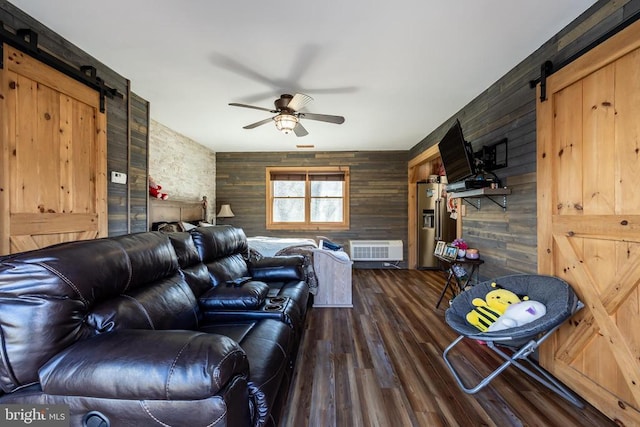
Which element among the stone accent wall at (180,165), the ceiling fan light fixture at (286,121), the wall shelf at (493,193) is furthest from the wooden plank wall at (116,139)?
the wall shelf at (493,193)

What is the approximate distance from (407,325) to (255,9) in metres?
3.11

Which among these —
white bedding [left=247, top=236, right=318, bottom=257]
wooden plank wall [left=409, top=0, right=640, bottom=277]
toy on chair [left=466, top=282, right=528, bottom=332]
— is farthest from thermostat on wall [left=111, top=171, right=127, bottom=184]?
wooden plank wall [left=409, top=0, right=640, bottom=277]

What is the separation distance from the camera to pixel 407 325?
9.87ft

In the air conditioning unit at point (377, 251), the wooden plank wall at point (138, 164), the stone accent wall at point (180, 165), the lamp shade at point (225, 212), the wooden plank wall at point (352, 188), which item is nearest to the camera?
the wooden plank wall at point (138, 164)

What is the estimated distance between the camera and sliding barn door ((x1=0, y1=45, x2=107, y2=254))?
1.90 metres

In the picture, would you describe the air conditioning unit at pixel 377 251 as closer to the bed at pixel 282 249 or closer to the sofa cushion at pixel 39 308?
the bed at pixel 282 249

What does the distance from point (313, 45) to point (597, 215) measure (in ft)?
7.61

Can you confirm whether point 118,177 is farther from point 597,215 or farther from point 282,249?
point 597,215

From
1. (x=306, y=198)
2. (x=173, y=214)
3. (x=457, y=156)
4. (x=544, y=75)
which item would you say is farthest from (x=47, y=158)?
(x=306, y=198)

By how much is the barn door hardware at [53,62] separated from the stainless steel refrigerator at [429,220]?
5.37 metres

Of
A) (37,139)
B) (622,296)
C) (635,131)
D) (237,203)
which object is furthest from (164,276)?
(237,203)

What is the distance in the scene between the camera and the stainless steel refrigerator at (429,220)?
567 cm

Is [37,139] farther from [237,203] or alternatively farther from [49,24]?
[237,203]

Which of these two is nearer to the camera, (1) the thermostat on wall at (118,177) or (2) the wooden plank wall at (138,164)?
(1) the thermostat on wall at (118,177)
